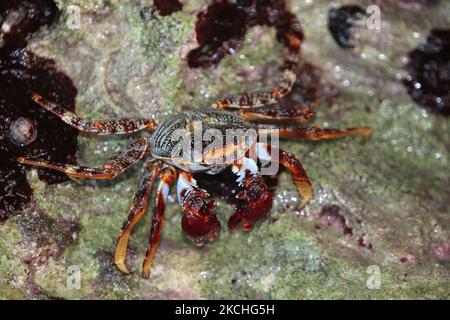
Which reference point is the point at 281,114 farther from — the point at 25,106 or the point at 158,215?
the point at 25,106

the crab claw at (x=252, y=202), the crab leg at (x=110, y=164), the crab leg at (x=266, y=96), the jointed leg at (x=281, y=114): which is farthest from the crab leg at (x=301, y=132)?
the crab leg at (x=110, y=164)

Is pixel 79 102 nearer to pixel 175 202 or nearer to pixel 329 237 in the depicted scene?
pixel 175 202

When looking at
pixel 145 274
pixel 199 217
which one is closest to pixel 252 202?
pixel 199 217

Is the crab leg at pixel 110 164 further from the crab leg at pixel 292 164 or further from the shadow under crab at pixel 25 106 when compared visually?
the crab leg at pixel 292 164

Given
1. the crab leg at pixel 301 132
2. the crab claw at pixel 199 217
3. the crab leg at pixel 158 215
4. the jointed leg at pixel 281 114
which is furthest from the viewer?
the jointed leg at pixel 281 114

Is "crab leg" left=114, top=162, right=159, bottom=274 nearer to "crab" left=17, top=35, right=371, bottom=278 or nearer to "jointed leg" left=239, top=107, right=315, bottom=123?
"crab" left=17, top=35, right=371, bottom=278

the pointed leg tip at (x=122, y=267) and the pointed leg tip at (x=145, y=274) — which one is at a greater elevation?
the pointed leg tip at (x=122, y=267)

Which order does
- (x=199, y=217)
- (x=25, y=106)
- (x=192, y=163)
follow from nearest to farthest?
1. (x=199, y=217)
2. (x=192, y=163)
3. (x=25, y=106)

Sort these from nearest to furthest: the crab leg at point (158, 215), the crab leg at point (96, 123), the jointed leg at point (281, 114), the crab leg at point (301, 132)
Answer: the crab leg at point (158, 215) < the crab leg at point (96, 123) < the crab leg at point (301, 132) < the jointed leg at point (281, 114)
